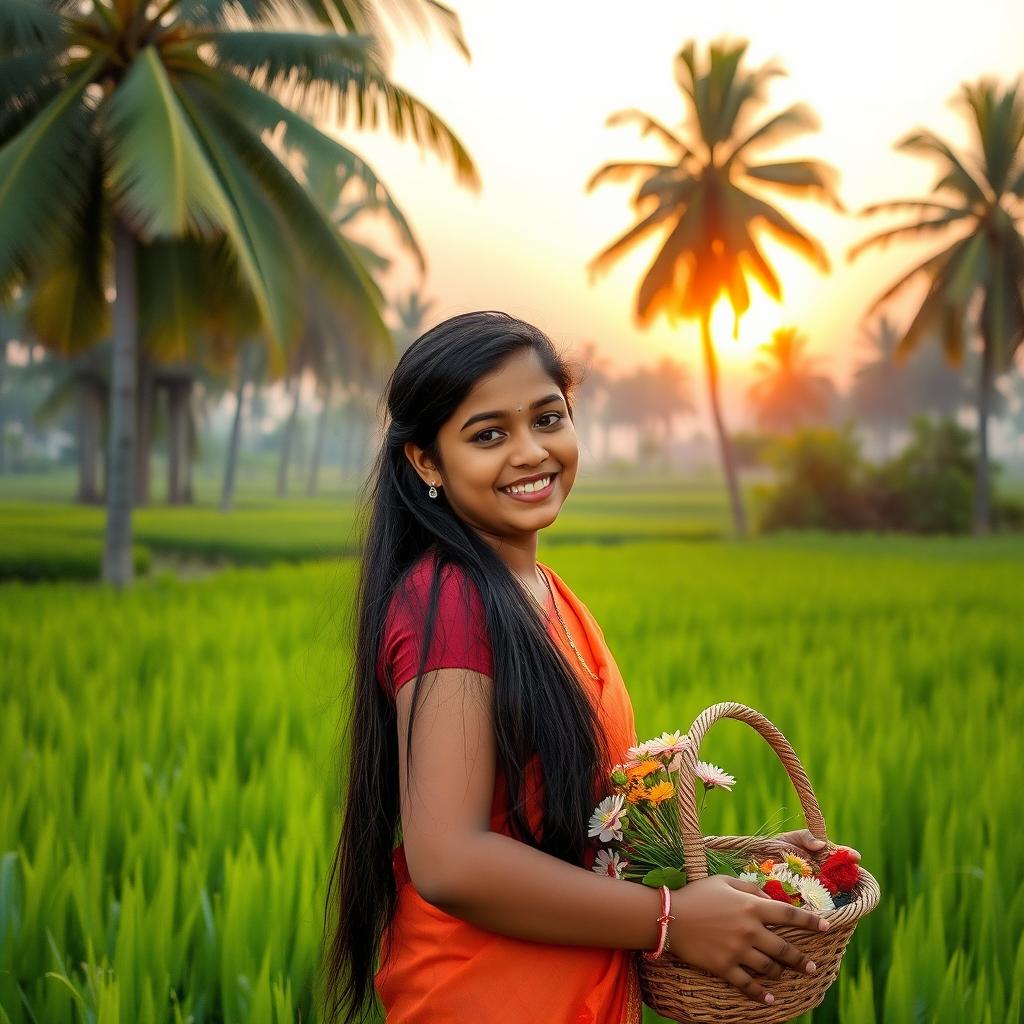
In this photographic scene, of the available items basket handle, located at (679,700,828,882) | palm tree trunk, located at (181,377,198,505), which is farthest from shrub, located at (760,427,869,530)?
basket handle, located at (679,700,828,882)

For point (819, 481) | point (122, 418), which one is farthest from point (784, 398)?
point (122, 418)

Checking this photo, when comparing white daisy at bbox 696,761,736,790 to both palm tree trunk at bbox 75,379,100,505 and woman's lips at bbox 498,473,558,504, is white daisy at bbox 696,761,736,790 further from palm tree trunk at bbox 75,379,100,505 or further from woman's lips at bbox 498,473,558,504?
palm tree trunk at bbox 75,379,100,505

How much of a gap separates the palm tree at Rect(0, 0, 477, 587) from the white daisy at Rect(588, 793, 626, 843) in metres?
6.63

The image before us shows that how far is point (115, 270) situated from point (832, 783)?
327 inches

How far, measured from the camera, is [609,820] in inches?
40.4

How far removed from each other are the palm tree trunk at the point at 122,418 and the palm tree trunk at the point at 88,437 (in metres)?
15.1

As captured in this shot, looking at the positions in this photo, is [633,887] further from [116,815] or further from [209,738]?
[209,738]

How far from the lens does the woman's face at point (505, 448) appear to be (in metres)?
1.11

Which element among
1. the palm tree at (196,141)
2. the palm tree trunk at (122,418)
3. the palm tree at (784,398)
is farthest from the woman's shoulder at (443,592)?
the palm tree at (784,398)

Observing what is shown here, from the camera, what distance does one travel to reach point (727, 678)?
423cm

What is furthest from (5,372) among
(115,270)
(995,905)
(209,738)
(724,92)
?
(995,905)

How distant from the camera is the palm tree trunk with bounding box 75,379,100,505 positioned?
24.2 m

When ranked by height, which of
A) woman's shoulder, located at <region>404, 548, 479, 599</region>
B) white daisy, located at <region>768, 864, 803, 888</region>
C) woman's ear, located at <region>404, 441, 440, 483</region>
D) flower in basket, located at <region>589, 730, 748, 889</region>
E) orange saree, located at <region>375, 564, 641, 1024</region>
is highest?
woman's ear, located at <region>404, 441, 440, 483</region>

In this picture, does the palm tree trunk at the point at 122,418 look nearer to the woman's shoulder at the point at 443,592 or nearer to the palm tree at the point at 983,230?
the woman's shoulder at the point at 443,592
